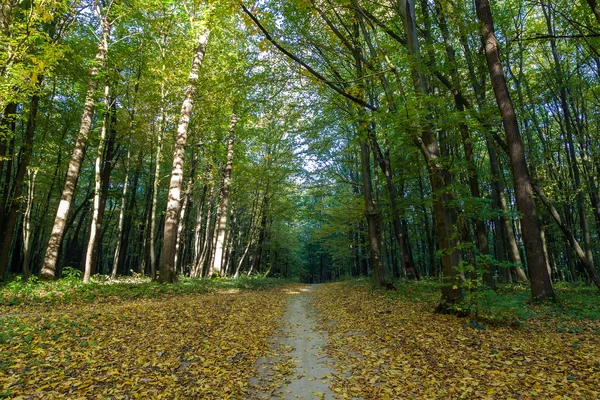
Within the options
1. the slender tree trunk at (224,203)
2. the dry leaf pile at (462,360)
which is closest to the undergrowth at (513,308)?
the dry leaf pile at (462,360)

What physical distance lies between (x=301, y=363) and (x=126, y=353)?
2925mm

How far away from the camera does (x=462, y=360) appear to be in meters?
4.79

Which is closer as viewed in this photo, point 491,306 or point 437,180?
point 491,306

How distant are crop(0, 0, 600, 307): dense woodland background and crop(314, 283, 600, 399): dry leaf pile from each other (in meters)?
1.34

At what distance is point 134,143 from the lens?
18.5 meters

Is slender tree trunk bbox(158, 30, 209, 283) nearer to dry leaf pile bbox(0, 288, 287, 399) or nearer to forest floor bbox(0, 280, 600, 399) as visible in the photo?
forest floor bbox(0, 280, 600, 399)

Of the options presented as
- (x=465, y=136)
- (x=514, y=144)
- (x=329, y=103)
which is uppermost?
(x=329, y=103)

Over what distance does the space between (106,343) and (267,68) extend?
945 cm

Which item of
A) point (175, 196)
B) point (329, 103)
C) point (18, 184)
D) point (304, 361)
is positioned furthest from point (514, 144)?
point (18, 184)

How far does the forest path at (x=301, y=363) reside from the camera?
4.13m

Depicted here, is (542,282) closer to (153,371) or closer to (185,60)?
(153,371)

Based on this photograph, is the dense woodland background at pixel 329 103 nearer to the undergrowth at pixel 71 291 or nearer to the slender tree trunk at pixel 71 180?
the slender tree trunk at pixel 71 180

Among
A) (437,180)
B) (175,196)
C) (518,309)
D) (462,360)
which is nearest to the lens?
(462,360)

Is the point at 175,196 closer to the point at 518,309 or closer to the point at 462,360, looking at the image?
the point at 462,360
